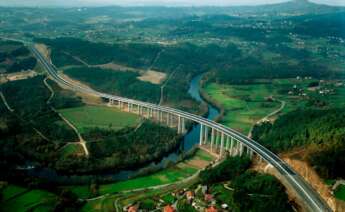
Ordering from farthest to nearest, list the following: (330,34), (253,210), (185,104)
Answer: (330,34) → (185,104) → (253,210)

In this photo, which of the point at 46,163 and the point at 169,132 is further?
the point at 169,132

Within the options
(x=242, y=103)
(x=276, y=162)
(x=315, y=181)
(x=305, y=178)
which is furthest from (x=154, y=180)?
(x=242, y=103)

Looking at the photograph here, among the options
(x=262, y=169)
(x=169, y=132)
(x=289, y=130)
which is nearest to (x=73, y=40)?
(x=169, y=132)

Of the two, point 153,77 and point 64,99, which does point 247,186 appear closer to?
point 64,99

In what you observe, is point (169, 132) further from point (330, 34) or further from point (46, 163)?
point (330, 34)

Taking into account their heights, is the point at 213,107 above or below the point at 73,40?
below

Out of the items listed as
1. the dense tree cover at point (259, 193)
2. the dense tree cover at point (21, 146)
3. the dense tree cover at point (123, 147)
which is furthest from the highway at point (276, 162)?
the dense tree cover at point (21, 146)

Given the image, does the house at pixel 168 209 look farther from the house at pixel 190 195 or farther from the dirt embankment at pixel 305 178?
the dirt embankment at pixel 305 178
